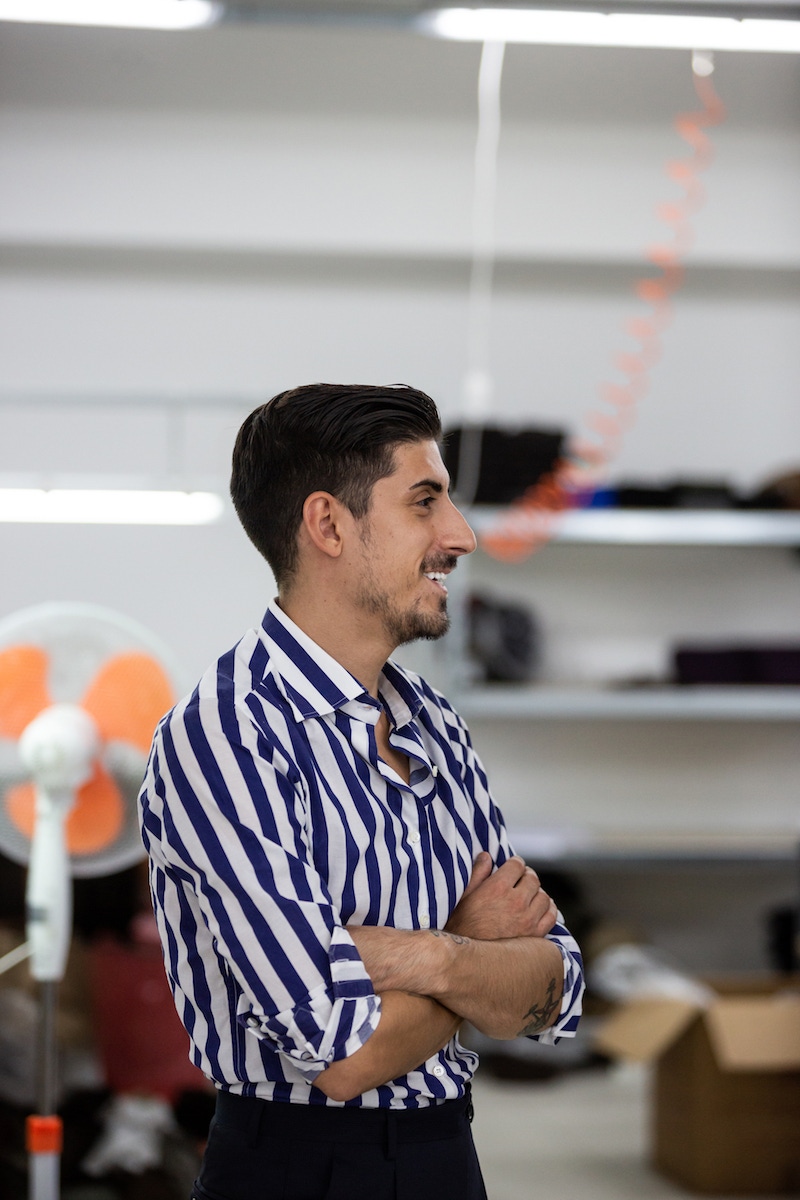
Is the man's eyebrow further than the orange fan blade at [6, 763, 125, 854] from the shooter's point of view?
No

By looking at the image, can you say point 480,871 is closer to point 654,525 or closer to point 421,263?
point 654,525

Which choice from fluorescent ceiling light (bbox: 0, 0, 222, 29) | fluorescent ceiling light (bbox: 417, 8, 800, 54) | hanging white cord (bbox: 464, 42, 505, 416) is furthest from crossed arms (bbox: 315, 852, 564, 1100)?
hanging white cord (bbox: 464, 42, 505, 416)

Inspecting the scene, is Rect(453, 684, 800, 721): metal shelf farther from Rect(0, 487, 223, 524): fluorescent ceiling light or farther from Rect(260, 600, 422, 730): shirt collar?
Rect(260, 600, 422, 730): shirt collar

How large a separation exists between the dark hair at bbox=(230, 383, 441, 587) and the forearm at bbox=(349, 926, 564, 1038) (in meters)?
0.42

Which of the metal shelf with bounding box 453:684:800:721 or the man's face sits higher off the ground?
the man's face

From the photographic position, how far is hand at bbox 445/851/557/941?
4.38 feet

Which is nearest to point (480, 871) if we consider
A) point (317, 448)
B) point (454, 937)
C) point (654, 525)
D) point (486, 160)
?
point (454, 937)

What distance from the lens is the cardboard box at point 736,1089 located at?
2.99m

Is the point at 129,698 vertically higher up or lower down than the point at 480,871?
lower down

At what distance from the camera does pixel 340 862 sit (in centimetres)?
123

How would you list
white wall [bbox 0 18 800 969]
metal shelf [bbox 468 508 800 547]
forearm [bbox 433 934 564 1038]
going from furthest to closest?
white wall [bbox 0 18 800 969], metal shelf [bbox 468 508 800 547], forearm [bbox 433 934 564 1038]

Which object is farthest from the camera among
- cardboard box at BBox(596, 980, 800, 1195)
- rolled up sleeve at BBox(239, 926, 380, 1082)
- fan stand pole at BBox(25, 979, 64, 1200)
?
cardboard box at BBox(596, 980, 800, 1195)

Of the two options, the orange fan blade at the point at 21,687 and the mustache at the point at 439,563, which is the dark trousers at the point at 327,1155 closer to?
the mustache at the point at 439,563

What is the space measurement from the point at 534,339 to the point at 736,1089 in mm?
2797
